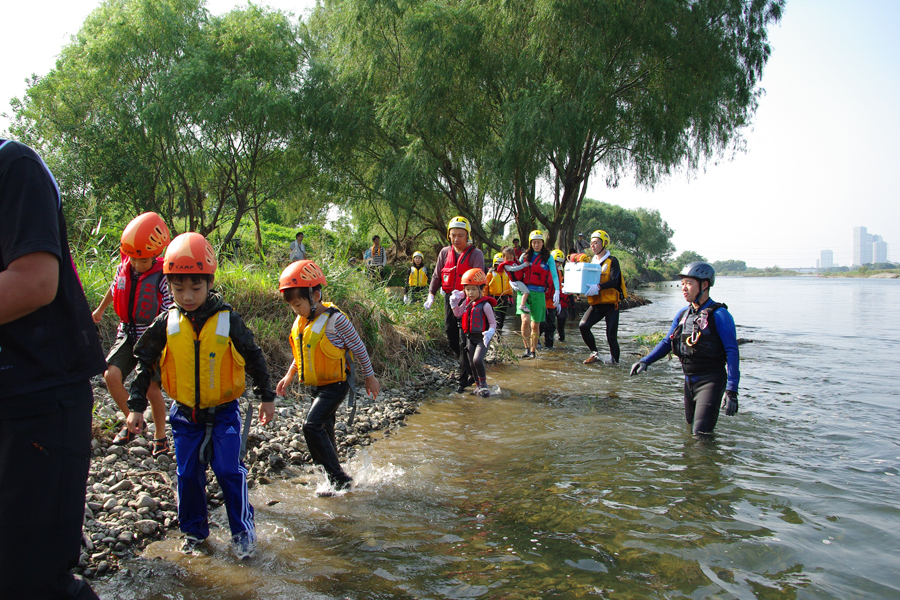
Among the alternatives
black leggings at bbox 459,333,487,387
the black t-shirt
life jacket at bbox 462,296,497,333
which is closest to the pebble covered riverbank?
black leggings at bbox 459,333,487,387

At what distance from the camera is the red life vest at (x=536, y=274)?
1088cm

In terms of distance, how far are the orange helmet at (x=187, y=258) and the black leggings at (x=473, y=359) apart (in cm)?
494

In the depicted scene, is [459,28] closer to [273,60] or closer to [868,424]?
[273,60]

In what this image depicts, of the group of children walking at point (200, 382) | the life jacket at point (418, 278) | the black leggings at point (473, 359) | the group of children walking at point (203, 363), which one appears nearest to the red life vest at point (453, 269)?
the black leggings at point (473, 359)

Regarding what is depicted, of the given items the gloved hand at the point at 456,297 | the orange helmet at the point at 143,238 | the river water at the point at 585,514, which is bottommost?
the river water at the point at 585,514

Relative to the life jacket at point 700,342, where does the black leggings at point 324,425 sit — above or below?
below

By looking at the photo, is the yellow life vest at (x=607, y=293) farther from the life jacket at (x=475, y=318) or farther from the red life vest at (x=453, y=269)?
the life jacket at (x=475, y=318)

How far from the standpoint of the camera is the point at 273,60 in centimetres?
2075

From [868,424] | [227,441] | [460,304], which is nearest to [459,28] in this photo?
[460,304]

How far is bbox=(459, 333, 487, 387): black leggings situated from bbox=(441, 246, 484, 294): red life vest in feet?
2.72

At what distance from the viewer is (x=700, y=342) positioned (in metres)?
5.38

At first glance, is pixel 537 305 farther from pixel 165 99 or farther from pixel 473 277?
pixel 165 99

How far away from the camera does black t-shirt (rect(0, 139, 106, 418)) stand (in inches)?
66.8

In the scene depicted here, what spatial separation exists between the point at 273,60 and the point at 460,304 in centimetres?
1664
